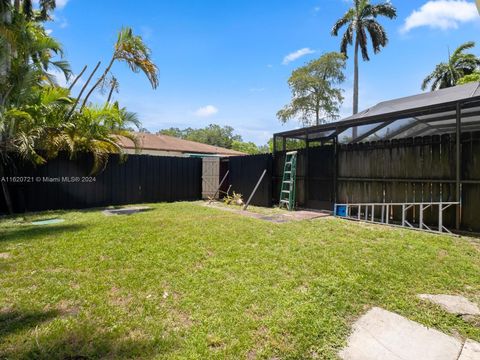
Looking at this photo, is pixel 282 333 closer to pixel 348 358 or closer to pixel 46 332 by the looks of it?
pixel 348 358

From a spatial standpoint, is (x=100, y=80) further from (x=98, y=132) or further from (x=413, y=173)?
(x=413, y=173)

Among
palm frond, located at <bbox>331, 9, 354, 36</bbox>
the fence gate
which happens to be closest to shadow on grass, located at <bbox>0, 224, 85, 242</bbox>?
the fence gate

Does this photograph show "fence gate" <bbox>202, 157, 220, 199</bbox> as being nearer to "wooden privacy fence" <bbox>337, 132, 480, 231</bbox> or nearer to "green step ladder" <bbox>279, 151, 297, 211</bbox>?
"green step ladder" <bbox>279, 151, 297, 211</bbox>

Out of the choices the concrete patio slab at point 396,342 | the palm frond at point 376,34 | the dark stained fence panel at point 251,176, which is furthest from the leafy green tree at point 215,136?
the concrete patio slab at point 396,342

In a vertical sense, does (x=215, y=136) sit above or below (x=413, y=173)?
above

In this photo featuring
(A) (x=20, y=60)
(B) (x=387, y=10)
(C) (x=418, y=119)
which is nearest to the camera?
(C) (x=418, y=119)

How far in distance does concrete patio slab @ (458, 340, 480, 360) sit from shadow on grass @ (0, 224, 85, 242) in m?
5.28

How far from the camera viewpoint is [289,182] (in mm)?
7719

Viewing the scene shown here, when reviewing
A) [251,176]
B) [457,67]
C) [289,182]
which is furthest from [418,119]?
[457,67]

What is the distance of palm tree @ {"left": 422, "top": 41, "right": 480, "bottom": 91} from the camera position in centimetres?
2044

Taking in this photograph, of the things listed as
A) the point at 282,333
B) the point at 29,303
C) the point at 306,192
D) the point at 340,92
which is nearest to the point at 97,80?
the point at 306,192

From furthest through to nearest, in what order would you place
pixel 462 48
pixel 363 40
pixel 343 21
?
pixel 462 48, pixel 343 21, pixel 363 40

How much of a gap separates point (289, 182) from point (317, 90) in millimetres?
15450

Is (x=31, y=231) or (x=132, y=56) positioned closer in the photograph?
(x=31, y=231)
